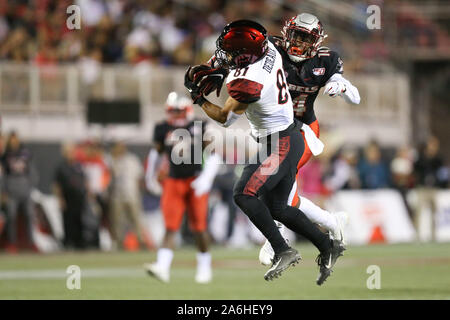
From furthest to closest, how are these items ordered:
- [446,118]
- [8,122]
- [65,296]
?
[446,118] < [8,122] < [65,296]

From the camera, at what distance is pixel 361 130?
21.8 m

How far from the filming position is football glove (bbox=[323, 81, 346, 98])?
7.59m

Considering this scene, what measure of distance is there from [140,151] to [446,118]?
10316mm

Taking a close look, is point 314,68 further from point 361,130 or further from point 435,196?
point 361,130

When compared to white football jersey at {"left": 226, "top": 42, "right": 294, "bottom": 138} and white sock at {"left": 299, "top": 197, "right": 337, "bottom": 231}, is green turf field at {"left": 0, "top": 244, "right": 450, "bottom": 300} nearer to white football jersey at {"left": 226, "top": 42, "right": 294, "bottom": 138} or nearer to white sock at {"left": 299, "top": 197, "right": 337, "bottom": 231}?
white sock at {"left": 299, "top": 197, "right": 337, "bottom": 231}

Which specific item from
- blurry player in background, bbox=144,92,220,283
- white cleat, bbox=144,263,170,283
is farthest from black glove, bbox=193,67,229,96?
white cleat, bbox=144,263,170,283

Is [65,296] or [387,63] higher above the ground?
[387,63]

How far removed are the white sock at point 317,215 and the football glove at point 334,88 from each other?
1031mm

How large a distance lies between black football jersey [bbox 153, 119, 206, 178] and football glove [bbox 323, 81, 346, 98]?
3.63 metres

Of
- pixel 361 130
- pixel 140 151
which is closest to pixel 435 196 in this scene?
pixel 361 130

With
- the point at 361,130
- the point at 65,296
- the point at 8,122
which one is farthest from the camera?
the point at 361,130

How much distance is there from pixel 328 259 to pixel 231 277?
3.62 m

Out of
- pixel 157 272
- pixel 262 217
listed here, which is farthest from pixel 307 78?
pixel 157 272

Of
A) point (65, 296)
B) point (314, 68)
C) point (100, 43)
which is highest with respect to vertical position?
Result: point (100, 43)
